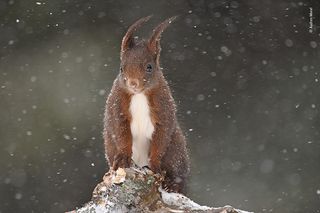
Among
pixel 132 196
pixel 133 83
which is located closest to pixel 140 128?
pixel 133 83

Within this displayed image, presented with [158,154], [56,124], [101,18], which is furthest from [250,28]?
[158,154]

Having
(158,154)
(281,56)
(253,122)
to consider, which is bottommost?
(253,122)

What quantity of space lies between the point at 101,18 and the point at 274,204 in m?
2.93

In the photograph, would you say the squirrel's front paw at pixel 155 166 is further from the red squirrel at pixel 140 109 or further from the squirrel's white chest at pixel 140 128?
the squirrel's white chest at pixel 140 128

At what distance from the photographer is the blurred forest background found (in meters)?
8.04

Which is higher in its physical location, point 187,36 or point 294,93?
point 187,36

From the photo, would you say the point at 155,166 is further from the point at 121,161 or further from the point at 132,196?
the point at 132,196

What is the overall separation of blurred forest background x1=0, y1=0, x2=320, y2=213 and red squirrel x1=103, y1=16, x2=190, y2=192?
156 inches

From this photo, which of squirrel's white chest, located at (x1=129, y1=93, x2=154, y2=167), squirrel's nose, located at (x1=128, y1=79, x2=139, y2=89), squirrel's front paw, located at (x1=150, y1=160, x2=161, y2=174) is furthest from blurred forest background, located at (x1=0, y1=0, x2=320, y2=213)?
squirrel's nose, located at (x1=128, y1=79, x2=139, y2=89)

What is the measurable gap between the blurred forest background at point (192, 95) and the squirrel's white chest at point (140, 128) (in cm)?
389

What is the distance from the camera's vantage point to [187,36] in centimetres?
805

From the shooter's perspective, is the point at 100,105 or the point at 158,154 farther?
the point at 100,105

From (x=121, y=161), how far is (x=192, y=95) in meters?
4.33

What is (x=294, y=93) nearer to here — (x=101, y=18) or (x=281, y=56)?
(x=281, y=56)
